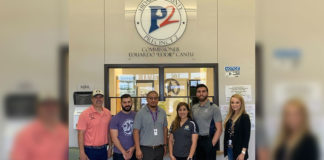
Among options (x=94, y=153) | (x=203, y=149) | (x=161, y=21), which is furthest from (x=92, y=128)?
(x=161, y=21)

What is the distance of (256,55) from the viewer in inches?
25.9

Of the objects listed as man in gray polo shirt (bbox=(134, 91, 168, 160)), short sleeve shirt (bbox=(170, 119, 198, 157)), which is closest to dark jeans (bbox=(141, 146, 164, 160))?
man in gray polo shirt (bbox=(134, 91, 168, 160))

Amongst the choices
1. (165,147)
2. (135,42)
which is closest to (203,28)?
(135,42)

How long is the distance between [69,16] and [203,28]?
203 inches

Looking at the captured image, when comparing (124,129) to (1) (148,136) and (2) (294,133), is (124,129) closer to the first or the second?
(1) (148,136)

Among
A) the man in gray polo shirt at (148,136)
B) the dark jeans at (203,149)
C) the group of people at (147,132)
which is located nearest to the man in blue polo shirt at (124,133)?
the group of people at (147,132)

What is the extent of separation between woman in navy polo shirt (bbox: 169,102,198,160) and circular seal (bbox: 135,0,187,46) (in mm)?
1563

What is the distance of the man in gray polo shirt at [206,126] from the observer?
489cm

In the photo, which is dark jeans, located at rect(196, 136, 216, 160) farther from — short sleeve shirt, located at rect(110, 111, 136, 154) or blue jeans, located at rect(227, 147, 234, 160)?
short sleeve shirt, located at rect(110, 111, 136, 154)

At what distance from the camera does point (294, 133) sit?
0.53 metres

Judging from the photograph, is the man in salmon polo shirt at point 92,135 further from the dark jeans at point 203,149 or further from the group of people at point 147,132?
the dark jeans at point 203,149

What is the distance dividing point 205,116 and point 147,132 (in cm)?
99

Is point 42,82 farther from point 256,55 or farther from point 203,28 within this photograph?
point 203,28

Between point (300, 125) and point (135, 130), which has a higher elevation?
point (300, 125)
